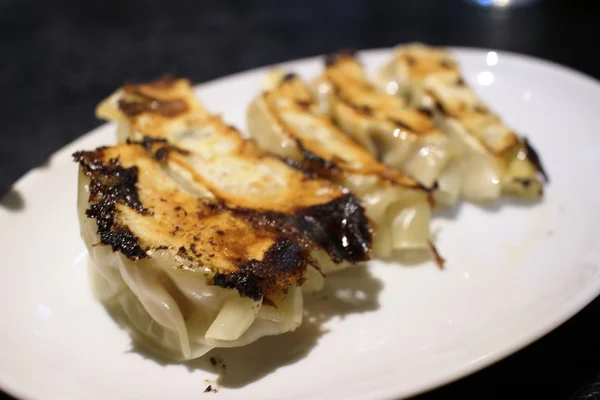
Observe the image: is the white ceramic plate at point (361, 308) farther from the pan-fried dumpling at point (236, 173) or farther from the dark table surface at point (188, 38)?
the dark table surface at point (188, 38)

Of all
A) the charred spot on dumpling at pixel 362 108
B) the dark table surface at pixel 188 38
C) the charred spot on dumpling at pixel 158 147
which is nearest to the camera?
the charred spot on dumpling at pixel 158 147

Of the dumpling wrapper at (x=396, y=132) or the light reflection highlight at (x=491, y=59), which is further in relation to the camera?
the light reflection highlight at (x=491, y=59)

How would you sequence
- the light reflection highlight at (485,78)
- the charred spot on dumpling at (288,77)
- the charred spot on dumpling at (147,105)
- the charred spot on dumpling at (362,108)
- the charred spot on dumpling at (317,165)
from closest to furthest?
the charred spot on dumpling at (317,165)
the charred spot on dumpling at (147,105)
the charred spot on dumpling at (362,108)
the charred spot on dumpling at (288,77)
the light reflection highlight at (485,78)

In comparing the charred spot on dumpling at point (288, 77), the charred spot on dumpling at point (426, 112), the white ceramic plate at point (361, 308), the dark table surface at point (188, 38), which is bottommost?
the dark table surface at point (188, 38)

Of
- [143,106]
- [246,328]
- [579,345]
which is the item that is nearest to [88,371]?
[246,328]

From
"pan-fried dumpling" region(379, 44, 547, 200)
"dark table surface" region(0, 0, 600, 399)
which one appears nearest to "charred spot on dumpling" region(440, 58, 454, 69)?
"pan-fried dumpling" region(379, 44, 547, 200)

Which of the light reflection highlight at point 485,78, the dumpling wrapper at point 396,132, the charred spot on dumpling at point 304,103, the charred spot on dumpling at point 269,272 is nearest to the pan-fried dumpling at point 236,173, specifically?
the charred spot on dumpling at point 269,272

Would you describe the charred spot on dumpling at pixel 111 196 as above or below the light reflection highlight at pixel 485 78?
above

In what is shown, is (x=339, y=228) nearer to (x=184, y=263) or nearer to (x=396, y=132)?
(x=184, y=263)
